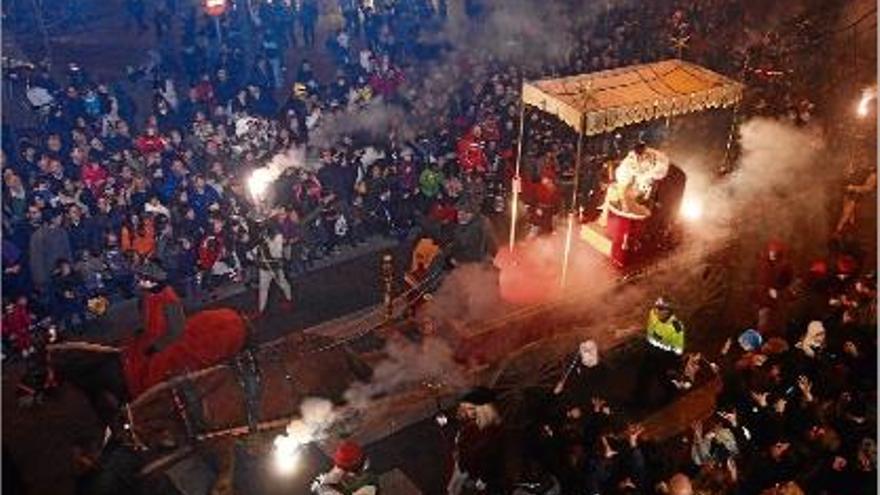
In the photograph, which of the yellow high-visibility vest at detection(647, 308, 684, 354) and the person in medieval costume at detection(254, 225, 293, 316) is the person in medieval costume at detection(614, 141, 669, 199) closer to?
the yellow high-visibility vest at detection(647, 308, 684, 354)

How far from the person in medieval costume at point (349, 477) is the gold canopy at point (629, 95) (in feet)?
23.0

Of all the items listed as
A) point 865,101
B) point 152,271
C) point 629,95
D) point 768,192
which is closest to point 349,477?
point 152,271

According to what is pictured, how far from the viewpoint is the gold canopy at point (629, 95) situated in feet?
48.1

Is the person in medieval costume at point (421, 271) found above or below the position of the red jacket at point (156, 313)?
below

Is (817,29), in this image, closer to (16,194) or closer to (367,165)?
(367,165)

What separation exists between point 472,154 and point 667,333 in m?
7.33

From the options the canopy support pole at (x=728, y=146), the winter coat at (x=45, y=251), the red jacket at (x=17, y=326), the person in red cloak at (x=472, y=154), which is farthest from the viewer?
the person in red cloak at (x=472, y=154)

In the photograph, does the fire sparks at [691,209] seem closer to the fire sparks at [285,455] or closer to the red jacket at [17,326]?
the fire sparks at [285,455]

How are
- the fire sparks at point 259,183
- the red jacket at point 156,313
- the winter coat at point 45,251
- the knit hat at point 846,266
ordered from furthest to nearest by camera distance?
the fire sparks at point 259,183 < the winter coat at point 45,251 < the knit hat at point 846,266 < the red jacket at point 156,313

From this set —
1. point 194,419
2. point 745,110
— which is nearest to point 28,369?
point 194,419

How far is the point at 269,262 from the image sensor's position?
14.6 meters

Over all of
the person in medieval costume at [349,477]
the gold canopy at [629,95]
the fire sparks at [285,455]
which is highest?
the gold canopy at [629,95]

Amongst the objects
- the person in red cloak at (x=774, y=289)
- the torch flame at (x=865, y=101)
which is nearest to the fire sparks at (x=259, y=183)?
the person in red cloak at (x=774, y=289)

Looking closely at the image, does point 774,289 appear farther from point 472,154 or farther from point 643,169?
point 472,154
